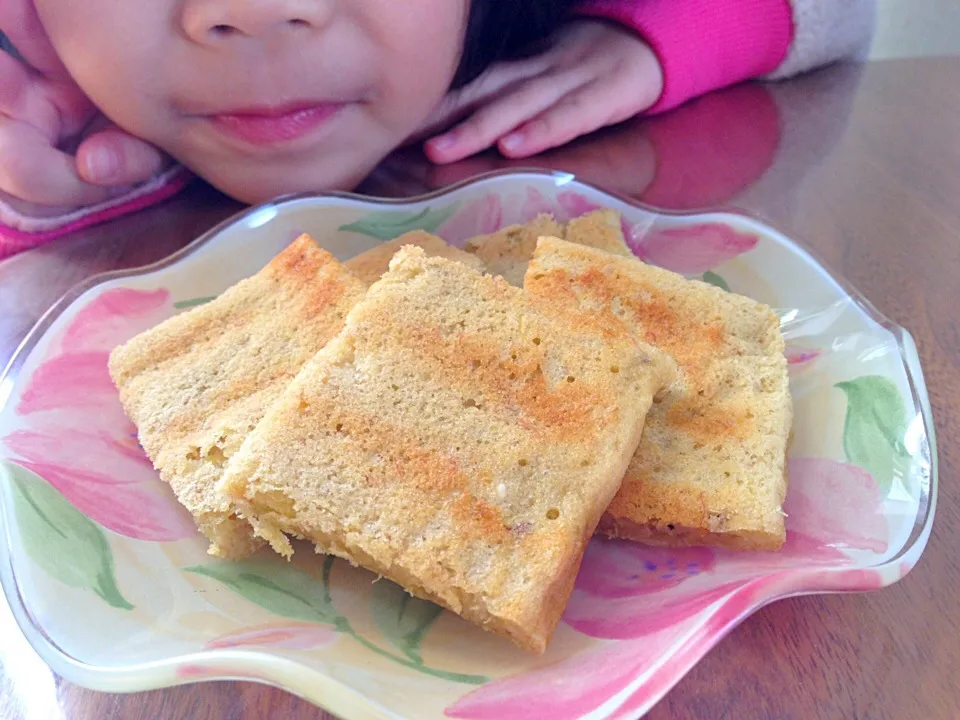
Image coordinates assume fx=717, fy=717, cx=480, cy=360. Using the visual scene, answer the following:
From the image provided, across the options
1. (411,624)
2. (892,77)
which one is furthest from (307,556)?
(892,77)

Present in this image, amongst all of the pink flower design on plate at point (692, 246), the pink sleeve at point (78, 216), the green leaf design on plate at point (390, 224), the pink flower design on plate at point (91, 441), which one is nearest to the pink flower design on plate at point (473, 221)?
the green leaf design on plate at point (390, 224)

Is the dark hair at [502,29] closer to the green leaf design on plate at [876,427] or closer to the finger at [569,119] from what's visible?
the finger at [569,119]

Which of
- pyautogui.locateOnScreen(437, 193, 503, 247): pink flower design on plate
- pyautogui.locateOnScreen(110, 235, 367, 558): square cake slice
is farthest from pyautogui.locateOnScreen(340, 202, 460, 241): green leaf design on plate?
pyautogui.locateOnScreen(110, 235, 367, 558): square cake slice

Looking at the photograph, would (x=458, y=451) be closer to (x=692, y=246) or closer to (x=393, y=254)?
(x=393, y=254)

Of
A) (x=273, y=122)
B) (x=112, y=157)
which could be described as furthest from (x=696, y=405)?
(x=112, y=157)

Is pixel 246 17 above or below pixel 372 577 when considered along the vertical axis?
above
